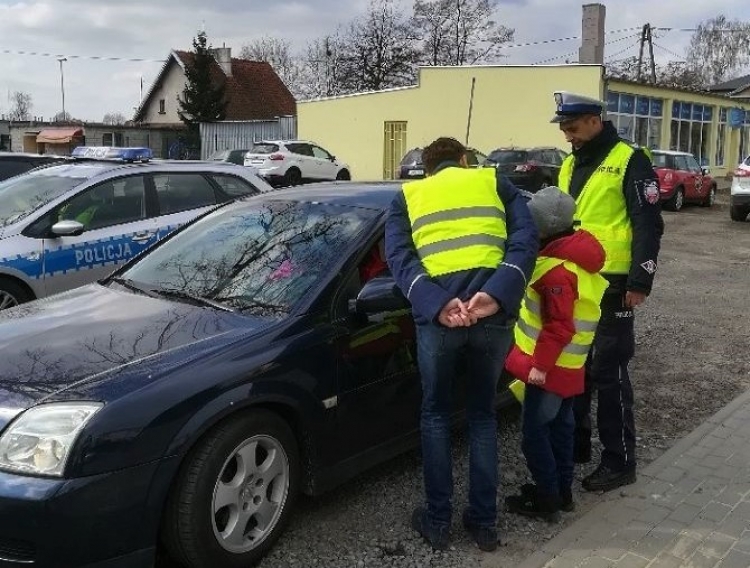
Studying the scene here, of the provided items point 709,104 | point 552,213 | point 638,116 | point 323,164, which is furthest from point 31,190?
point 709,104

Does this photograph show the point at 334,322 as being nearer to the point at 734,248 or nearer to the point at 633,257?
the point at 633,257

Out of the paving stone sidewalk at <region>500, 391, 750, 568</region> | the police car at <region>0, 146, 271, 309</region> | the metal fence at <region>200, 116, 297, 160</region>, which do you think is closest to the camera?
the paving stone sidewalk at <region>500, 391, 750, 568</region>

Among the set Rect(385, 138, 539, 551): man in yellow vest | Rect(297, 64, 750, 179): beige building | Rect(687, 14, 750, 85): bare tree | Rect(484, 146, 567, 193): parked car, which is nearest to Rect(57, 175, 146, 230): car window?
Rect(385, 138, 539, 551): man in yellow vest

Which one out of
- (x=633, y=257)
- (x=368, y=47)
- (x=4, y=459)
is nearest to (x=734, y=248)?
(x=633, y=257)

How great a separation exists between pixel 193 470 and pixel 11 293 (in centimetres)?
389

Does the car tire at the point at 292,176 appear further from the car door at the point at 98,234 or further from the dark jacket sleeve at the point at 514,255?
the dark jacket sleeve at the point at 514,255

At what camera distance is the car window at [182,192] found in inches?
280

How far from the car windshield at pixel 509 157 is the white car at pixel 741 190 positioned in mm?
5444

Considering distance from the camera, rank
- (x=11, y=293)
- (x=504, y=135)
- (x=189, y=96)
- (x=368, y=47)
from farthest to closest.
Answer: (x=368, y=47) → (x=189, y=96) → (x=504, y=135) → (x=11, y=293)

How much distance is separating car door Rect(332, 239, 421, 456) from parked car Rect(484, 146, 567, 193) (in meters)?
16.7

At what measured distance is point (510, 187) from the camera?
3248mm

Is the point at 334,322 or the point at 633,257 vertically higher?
the point at 633,257

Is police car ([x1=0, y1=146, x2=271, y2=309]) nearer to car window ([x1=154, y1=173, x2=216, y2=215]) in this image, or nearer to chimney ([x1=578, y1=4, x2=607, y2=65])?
car window ([x1=154, y1=173, x2=216, y2=215])

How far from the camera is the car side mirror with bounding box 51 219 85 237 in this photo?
6.15 meters
